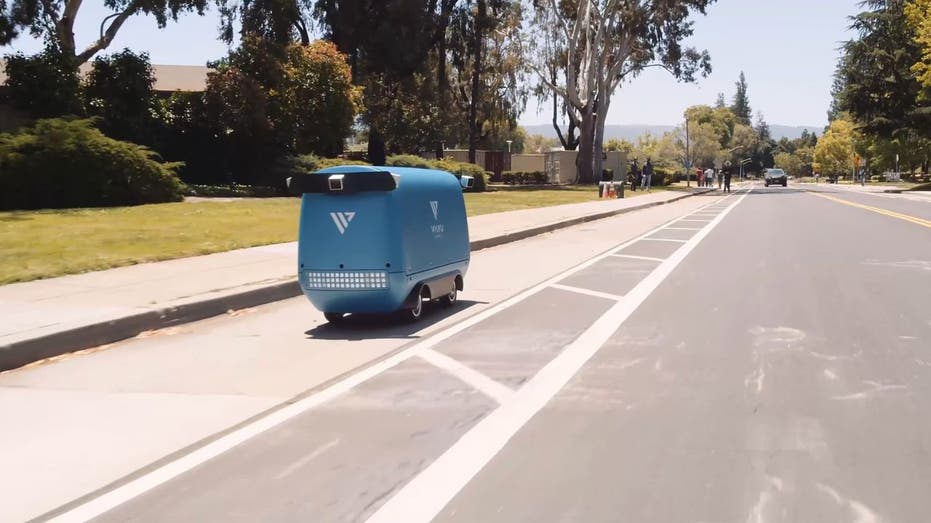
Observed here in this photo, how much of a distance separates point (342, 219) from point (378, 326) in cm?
136

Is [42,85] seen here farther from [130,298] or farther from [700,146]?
[700,146]

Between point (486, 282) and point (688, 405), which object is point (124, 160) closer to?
point (486, 282)

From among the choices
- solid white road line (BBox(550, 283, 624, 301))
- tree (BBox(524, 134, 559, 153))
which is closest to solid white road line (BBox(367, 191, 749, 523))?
solid white road line (BBox(550, 283, 624, 301))

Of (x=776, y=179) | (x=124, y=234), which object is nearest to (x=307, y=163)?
(x=124, y=234)

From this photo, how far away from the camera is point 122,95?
3391 centimetres

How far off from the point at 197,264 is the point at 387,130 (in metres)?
51.4

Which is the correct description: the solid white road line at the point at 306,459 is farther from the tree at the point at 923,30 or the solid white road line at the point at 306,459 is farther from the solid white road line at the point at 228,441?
the tree at the point at 923,30

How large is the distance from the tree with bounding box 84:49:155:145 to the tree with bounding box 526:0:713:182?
2949cm

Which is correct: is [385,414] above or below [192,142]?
below

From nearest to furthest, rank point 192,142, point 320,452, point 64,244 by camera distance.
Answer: point 320,452
point 64,244
point 192,142

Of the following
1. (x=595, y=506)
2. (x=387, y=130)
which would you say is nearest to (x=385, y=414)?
(x=595, y=506)

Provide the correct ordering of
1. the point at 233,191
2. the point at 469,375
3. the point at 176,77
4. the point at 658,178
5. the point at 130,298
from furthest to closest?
the point at 658,178
the point at 176,77
the point at 233,191
the point at 130,298
the point at 469,375

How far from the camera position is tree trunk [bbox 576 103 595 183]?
62.8 m

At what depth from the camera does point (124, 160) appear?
968 inches
